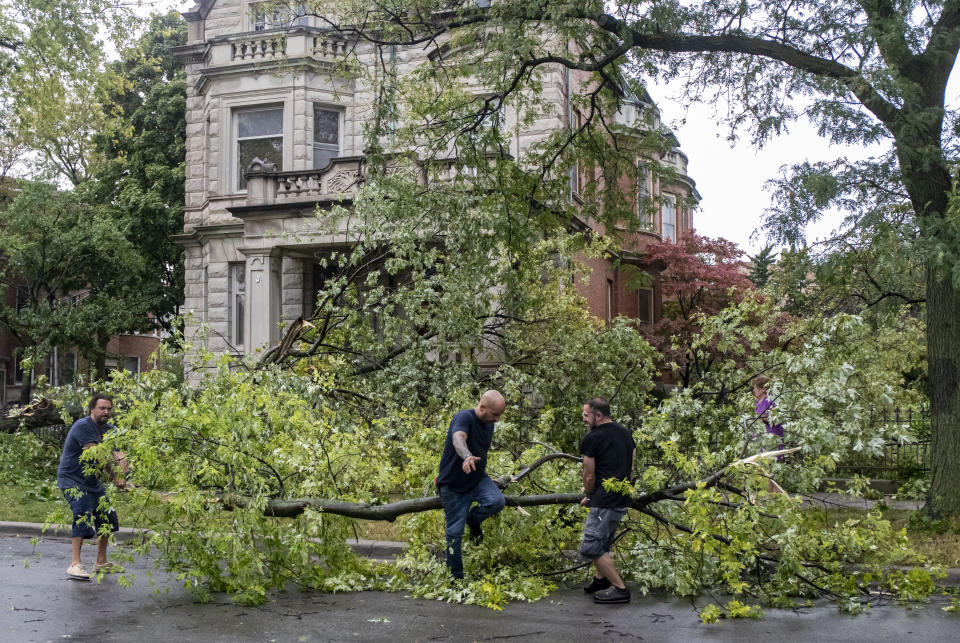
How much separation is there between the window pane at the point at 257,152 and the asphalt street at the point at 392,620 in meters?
15.0

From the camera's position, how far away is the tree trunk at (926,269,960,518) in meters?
10.0

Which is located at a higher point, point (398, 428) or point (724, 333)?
point (724, 333)

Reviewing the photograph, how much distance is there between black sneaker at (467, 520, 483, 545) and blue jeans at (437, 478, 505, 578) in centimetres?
18

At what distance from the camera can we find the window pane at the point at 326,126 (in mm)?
→ 21594

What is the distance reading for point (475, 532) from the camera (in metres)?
Answer: 7.91

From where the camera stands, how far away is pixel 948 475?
10031 mm

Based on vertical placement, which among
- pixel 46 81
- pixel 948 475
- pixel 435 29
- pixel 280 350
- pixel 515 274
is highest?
pixel 46 81

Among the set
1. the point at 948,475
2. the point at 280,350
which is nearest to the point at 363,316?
the point at 280,350

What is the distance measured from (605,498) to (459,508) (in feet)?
4.06

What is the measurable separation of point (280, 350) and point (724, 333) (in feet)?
20.2

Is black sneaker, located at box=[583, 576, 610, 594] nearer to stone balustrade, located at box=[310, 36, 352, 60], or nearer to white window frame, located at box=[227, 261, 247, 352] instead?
white window frame, located at box=[227, 261, 247, 352]

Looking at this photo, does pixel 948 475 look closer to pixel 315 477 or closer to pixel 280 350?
pixel 315 477

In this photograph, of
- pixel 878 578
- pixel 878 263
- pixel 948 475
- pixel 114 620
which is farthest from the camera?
pixel 948 475

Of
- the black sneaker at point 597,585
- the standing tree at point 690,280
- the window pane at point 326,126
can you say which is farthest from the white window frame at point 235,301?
the black sneaker at point 597,585
